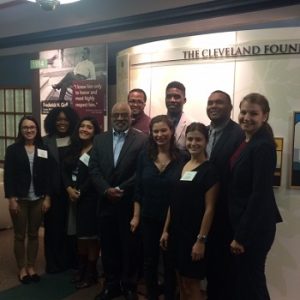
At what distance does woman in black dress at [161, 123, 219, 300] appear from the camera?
2158mm

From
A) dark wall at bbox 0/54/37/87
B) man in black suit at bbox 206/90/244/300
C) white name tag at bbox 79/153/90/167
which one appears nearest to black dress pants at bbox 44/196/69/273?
white name tag at bbox 79/153/90/167

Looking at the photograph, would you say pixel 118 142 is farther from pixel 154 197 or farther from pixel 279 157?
pixel 279 157

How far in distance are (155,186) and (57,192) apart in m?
1.13

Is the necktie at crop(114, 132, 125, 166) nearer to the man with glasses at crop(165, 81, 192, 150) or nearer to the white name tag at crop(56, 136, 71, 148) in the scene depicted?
the man with glasses at crop(165, 81, 192, 150)

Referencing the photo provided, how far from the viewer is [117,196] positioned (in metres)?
2.67

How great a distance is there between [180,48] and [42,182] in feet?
5.11

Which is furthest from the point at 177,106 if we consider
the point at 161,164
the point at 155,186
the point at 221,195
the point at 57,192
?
the point at 57,192

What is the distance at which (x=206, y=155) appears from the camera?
2.29 m

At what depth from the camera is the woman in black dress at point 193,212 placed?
2.16 m

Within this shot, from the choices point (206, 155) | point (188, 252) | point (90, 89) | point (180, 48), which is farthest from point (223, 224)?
point (90, 89)

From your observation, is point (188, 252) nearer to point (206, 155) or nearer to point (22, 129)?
point (206, 155)

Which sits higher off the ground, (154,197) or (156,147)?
(156,147)

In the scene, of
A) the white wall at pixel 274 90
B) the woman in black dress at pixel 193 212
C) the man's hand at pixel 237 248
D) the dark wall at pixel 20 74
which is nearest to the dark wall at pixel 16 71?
the dark wall at pixel 20 74

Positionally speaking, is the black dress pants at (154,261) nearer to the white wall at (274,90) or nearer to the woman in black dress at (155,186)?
the woman in black dress at (155,186)
